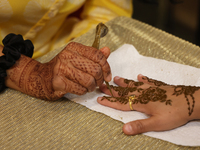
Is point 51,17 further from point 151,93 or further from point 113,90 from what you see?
point 151,93

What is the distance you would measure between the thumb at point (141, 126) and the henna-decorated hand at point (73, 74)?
17 centimetres

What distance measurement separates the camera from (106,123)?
65 centimetres

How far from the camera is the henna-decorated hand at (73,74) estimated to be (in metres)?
0.63

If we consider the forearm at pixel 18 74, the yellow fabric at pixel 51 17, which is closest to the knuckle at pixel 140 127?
the forearm at pixel 18 74

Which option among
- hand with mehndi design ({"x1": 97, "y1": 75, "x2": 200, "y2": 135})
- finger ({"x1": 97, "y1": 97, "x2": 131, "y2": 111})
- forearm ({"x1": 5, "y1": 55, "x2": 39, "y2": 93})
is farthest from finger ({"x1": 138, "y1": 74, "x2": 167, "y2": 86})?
forearm ({"x1": 5, "y1": 55, "x2": 39, "y2": 93})

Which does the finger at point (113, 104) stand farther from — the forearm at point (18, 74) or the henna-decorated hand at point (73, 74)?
the forearm at point (18, 74)

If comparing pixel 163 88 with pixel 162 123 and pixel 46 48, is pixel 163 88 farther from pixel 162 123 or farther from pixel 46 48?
pixel 46 48

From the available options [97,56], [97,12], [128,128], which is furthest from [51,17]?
[128,128]

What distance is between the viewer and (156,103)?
2.07 feet

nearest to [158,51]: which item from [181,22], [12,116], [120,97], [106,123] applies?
→ [120,97]

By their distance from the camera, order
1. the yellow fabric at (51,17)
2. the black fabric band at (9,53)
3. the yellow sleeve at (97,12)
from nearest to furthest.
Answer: the black fabric band at (9,53), the yellow fabric at (51,17), the yellow sleeve at (97,12)

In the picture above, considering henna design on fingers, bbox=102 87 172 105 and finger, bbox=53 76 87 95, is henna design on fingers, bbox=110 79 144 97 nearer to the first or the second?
henna design on fingers, bbox=102 87 172 105

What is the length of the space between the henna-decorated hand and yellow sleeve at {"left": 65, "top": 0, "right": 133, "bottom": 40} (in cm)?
41

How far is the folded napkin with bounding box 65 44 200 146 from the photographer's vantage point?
0.58m
